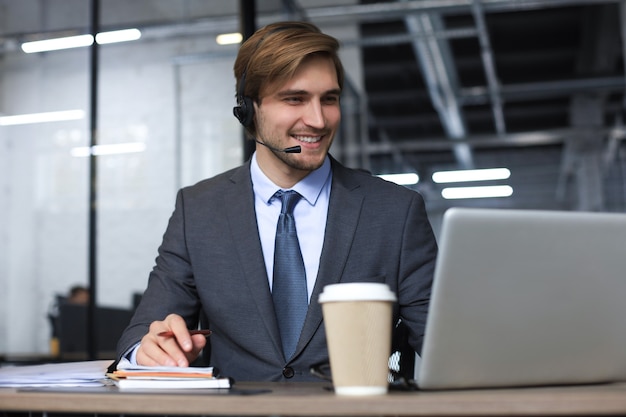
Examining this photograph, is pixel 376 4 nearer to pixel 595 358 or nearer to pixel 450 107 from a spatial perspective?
pixel 450 107

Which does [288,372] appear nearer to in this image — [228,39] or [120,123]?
[228,39]

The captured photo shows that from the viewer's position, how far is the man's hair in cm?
188

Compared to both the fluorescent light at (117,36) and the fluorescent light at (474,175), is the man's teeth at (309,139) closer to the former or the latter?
the fluorescent light at (117,36)

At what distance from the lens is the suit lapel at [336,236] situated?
165cm

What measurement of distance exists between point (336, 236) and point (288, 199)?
6.4 inches

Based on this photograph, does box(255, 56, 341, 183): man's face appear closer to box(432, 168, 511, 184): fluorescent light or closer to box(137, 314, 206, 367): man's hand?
box(137, 314, 206, 367): man's hand

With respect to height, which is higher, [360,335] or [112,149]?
[112,149]

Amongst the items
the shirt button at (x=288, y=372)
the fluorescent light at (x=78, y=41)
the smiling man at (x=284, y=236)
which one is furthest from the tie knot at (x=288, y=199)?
the fluorescent light at (x=78, y=41)

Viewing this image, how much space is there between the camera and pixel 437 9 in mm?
6316

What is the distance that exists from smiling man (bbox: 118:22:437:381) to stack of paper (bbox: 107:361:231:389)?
40 cm

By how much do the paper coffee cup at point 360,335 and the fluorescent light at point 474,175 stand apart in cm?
869

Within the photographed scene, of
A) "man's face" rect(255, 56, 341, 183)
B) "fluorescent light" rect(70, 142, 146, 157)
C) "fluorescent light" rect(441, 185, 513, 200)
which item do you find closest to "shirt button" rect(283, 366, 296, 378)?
"man's face" rect(255, 56, 341, 183)

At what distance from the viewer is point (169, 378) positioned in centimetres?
117

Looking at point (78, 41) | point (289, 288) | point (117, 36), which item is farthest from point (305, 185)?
point (78, 41)
